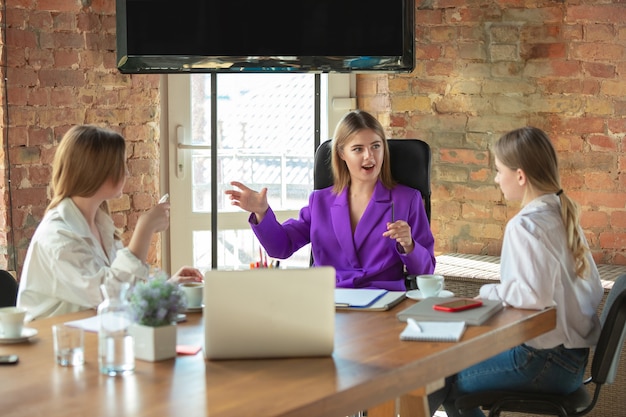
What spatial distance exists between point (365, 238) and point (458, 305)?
959 millimetres

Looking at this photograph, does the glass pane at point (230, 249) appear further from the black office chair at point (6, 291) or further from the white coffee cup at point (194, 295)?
the white coffee cup at point (194, 295)

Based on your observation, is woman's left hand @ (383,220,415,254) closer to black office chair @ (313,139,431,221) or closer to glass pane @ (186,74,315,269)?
black office chair @ (313,139,431,221)

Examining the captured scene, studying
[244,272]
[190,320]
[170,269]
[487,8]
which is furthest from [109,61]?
[244,272]

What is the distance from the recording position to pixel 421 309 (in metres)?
2.28

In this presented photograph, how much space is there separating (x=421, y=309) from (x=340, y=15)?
168 centimetres

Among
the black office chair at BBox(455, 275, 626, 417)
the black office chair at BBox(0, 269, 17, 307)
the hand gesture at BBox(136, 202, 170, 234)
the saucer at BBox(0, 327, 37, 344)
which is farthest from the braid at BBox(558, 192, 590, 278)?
the black office chair at BBox(0, 269, 17, 307)

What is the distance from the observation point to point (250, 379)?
1.75m

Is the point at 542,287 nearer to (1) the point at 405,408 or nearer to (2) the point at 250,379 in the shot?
(1) the point at 405,408

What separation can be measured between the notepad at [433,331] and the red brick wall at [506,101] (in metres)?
2.19

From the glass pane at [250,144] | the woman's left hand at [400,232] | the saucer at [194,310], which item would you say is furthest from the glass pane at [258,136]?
the saucer at [194,310]

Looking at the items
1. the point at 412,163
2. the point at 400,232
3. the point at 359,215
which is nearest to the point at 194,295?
the point at 400,232

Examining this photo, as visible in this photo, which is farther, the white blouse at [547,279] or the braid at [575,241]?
the braid at [575,241]

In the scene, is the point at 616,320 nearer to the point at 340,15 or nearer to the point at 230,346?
the point at 230,346

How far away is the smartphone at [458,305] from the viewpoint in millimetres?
2262
